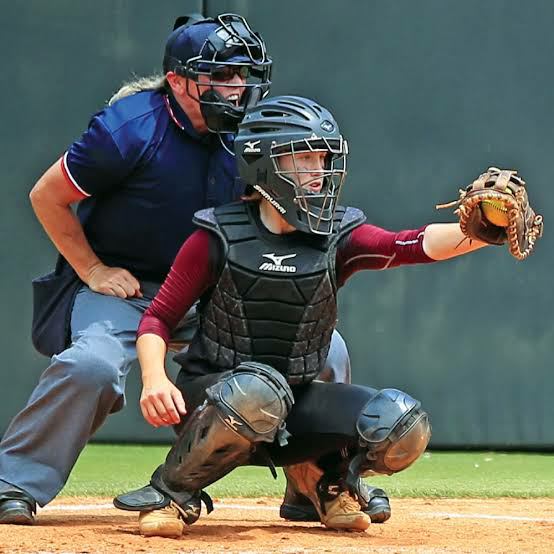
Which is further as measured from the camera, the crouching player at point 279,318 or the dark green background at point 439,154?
the dark green background at point 439,154

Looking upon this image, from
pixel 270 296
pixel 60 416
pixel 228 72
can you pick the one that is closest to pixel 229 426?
pixel 270 296

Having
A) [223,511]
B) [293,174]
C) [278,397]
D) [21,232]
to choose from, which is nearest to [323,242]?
[293,174]

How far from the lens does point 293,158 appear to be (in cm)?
388

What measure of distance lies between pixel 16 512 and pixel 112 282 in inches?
35.9

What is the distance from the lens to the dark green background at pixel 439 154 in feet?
22.5

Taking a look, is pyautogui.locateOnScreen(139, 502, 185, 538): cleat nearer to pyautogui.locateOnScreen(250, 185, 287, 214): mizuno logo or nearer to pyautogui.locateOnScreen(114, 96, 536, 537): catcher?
pyautogui.locateOnScreen(114, 96, 536, 537): catcher

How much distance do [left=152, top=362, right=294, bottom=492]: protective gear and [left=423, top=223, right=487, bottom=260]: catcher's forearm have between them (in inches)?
23.7

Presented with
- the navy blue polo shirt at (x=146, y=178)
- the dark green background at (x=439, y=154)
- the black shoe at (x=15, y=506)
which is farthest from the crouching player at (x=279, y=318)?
the dark green background at (x=439, y=154)

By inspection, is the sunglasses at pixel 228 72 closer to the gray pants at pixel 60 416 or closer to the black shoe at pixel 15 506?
the gray pants at pixel 60 416

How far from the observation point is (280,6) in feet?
22.6

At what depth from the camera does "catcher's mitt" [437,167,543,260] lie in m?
3.56

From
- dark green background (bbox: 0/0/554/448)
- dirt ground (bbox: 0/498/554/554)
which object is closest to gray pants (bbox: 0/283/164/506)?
dirt ground (bbox: 0/498/554/554)

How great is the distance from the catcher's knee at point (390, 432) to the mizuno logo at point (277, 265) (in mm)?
467

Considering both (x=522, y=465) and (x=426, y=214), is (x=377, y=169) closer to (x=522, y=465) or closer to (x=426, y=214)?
(x=426, y=214)
